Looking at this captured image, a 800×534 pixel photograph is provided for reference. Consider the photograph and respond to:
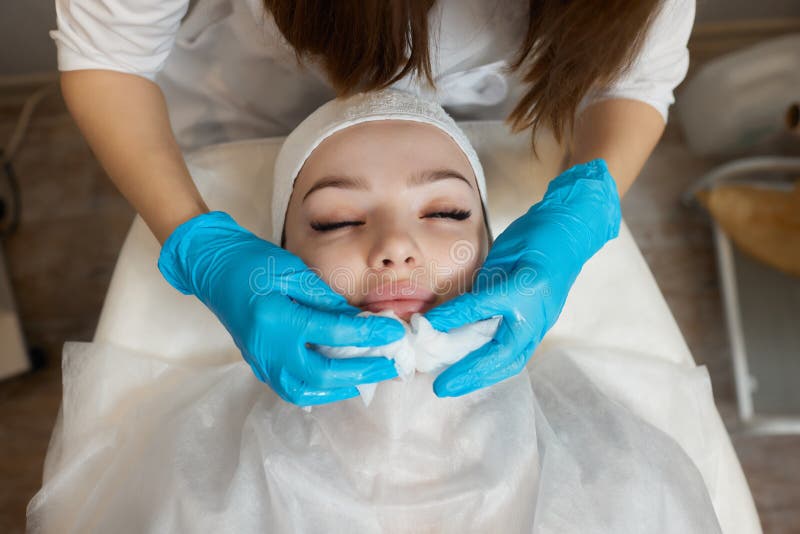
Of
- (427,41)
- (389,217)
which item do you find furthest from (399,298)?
(427,41)

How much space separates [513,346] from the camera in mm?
940

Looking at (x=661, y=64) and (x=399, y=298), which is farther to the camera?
(x=661, y=64)

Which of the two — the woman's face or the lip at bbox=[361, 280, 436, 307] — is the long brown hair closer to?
the woman's face

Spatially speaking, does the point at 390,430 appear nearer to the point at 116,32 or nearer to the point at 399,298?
the point at 399,298

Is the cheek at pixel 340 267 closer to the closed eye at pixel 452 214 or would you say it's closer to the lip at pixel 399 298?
the lip at pixel 399 298

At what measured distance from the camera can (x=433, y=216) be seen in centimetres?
104

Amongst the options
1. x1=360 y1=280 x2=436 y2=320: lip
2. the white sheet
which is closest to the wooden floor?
the white sheet

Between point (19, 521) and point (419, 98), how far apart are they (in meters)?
1.41

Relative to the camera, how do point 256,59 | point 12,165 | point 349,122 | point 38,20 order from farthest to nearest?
1. point 12,165
2. point 38,20
3. point 256,59
4. point 349,122

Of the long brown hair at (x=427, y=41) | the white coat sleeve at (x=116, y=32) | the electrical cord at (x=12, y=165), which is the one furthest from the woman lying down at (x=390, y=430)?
the electrical cord at (x=12, y=165)

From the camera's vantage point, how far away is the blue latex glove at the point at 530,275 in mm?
918

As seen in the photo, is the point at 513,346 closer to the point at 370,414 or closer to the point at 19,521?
the point at 370,414

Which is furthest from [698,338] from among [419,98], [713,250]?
[419,98]

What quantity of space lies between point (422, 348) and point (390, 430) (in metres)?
0.15
